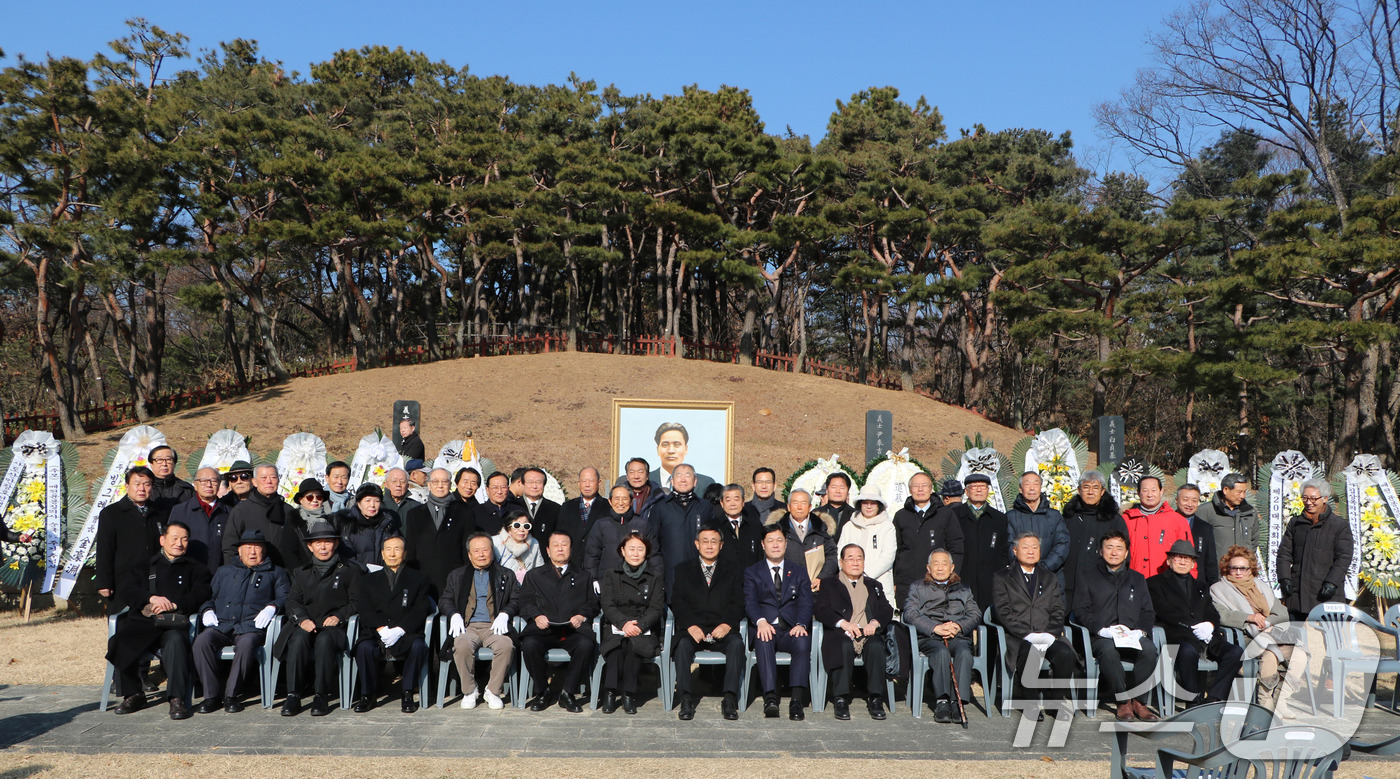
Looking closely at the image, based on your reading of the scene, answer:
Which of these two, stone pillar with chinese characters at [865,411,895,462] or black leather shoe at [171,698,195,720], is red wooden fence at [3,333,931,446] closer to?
stone pillar with chinese characters at [865,411,895,462]

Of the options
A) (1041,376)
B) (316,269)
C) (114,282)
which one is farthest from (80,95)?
(1041,376)

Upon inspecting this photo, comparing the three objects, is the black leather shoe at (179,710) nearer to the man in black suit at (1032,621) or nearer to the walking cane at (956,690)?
the walking cane at (956,690)

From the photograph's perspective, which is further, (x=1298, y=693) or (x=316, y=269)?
(x=316, y=269)

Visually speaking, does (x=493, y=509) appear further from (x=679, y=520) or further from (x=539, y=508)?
(x=679, y=520)

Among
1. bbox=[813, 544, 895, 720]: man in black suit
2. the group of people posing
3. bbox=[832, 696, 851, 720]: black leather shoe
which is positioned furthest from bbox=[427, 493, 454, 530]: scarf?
bbox=[832, 696, 851, 720]: black leather shoe

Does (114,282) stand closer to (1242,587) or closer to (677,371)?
(677,371)

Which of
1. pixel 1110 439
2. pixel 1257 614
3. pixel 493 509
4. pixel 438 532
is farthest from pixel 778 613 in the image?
pixel 1110 439

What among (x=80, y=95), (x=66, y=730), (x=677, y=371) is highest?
(x=80, y=95)

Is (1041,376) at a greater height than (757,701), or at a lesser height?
greater

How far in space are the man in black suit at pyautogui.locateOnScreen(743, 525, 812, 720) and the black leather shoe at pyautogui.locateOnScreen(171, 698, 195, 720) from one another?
3.36 m

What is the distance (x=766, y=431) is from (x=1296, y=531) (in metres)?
16.2

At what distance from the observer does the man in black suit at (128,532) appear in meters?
5.87

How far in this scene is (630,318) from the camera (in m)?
36.7

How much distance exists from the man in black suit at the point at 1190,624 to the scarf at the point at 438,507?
491 centimetres
